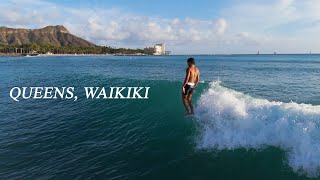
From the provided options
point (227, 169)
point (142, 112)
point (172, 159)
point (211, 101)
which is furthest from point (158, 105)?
point (227, 169)

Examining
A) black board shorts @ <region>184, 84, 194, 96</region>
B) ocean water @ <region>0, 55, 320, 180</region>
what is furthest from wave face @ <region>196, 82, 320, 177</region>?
black board shorts @ <region>184, 84, 194, 96</region>

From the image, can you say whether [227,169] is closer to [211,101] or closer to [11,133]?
[211,101]

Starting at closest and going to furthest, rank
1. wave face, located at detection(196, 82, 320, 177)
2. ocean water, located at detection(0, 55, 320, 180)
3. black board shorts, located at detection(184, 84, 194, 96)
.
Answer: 1. wave face, located at detection(196, 82, 320, 177)
2. ocean water, located at detection(0, 55, 320, 180)
3. black board shorts, located at detection(184, 84, 194, 96)

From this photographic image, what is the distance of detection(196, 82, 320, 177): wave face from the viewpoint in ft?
31.1

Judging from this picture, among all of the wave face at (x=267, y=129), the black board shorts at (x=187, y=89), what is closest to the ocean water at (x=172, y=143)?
the wave face at (x=267, y=129)

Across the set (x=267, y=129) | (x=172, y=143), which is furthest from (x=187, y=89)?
(x=267, y=129)

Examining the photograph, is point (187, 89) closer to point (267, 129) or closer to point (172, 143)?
point (172, 143)

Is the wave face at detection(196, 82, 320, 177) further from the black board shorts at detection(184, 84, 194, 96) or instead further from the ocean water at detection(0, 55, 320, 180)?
the black board shorts at detection(184, 84, 194, 96)

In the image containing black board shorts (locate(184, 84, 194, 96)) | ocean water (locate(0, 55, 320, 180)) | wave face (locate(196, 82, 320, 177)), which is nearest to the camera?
wave face (locate(196, 82, 320, 177))

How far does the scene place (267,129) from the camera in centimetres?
1112

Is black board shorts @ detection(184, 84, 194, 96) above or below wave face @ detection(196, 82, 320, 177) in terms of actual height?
above

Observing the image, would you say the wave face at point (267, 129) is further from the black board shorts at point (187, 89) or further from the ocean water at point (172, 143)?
the black board shorts at point (187, 89)

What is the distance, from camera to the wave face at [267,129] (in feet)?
31.1

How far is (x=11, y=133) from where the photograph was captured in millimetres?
14484
